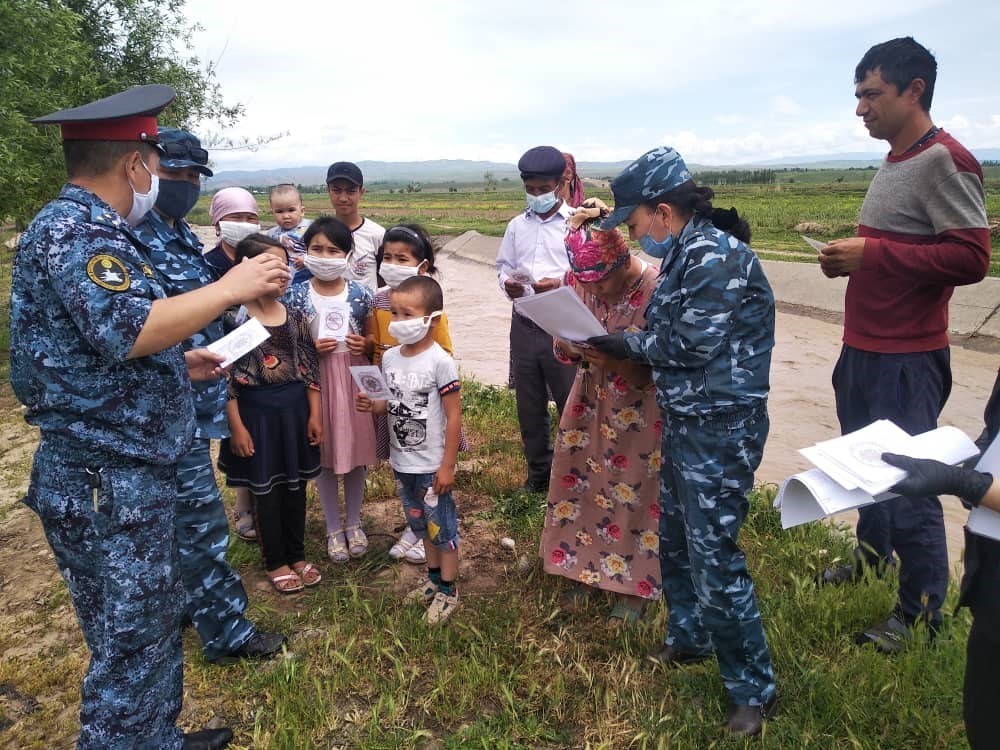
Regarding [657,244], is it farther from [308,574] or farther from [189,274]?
[308,574]

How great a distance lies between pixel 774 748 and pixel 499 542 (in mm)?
1916

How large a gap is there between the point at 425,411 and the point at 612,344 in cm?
92

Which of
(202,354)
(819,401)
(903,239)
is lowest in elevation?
(819,401)

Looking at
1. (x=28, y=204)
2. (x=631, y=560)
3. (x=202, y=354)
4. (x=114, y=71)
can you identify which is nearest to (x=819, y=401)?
(x=631, y=560)

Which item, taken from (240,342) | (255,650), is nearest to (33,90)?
(240,342)

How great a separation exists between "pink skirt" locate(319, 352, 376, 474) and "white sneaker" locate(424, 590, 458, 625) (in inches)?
32.9

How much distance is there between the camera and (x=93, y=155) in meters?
1.88

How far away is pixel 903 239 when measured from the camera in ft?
9.27

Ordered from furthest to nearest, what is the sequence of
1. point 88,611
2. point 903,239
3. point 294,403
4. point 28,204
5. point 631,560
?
point 28,204
point 294,403
point 631,560
point 903,239
point 88,611

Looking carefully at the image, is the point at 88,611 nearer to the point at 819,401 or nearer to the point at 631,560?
the point at 631,560

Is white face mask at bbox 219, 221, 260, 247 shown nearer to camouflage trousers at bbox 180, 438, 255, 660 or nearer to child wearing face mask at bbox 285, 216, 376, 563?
child wearing face mask at bbox 285, 216, 376, 563

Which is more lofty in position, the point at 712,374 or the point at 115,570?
the point at 712,374

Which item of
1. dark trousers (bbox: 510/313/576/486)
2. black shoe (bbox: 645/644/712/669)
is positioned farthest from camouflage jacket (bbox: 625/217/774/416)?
dark trousers (bbox: 510/313/576/486)

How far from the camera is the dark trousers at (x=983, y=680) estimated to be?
148cm
